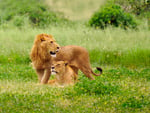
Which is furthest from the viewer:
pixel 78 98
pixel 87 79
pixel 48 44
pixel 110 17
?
pixel 110 17

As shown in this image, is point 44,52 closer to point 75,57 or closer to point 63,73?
point 63,73

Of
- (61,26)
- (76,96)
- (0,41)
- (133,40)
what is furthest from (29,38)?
(76,96)

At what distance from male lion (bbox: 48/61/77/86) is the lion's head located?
0.30 meters

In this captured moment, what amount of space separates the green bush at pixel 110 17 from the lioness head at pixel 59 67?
9.89 m

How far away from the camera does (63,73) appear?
26.4 ft

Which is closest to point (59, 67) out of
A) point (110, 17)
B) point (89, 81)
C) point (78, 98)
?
point (89, 81)

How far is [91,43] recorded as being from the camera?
14.0 m

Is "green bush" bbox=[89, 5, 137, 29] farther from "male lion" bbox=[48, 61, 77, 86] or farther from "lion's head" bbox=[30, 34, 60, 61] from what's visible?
Result: "lion's head" bbox=[30, 34, 60, 61]

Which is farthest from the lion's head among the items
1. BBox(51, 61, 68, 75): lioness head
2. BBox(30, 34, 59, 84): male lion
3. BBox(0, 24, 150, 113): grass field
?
BBox(0, 24, 150, 113): grass field

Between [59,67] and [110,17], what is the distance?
10.7m

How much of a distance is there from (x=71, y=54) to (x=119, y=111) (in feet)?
9.29

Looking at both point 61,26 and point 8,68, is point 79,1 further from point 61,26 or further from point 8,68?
point 61,26

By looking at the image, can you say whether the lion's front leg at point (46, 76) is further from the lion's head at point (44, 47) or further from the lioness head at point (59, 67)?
the lion's head at point (44, 47)

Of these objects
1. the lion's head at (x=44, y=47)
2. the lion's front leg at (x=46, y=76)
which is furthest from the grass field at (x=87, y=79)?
the lion's head at (x=44, y=47)
